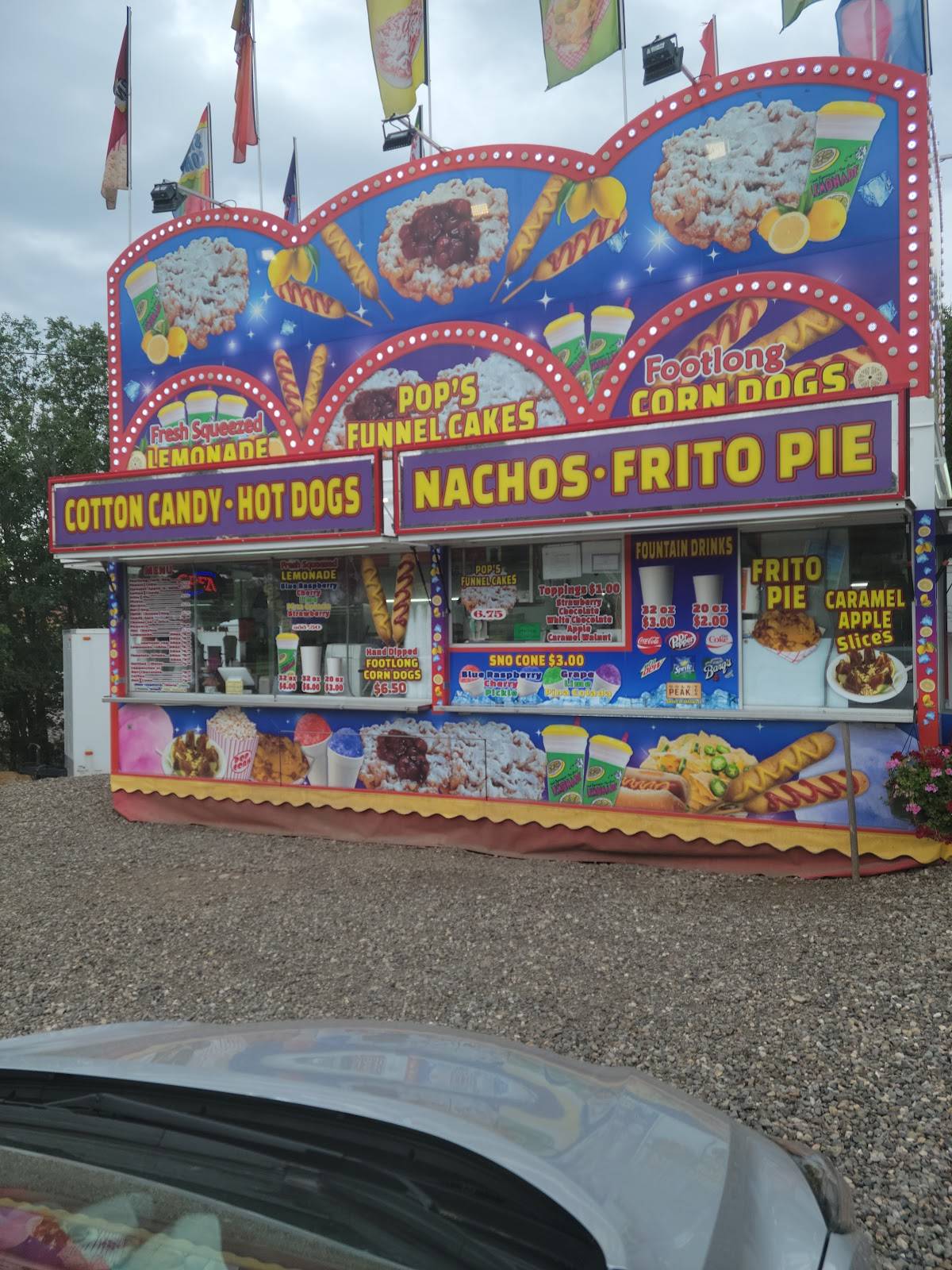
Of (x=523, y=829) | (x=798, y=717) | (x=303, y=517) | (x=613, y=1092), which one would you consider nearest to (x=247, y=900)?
(x=523, y=829)

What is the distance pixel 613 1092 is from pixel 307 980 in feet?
11.6

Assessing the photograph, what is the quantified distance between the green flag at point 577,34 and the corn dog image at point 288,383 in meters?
3.65

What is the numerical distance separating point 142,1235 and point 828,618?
6.35 m

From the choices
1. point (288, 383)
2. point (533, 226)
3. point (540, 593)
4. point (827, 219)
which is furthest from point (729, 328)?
point (288, 383)

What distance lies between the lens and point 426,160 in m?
8.44

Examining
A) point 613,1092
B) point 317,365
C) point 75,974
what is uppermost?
point 317,365

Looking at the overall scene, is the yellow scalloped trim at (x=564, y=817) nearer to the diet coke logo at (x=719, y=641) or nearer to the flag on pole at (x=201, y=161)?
the diet coke logo at (x=719, y=641)

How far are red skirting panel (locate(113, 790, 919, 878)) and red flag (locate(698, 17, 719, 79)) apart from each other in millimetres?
6961

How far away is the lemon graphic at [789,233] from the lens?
6.92m

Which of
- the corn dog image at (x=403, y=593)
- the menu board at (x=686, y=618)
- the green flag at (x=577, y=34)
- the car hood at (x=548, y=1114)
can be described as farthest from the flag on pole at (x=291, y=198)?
the car hood at (x=548, y=1114)

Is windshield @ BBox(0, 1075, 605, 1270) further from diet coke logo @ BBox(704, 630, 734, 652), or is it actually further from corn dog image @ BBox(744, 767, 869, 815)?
diet coke logo @ BBox(704, 630, 734, 652)

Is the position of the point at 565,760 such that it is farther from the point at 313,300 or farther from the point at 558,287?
the point at 313,300

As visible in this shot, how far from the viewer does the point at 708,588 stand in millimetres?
7094

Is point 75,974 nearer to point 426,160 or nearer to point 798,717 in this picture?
point 798,717
